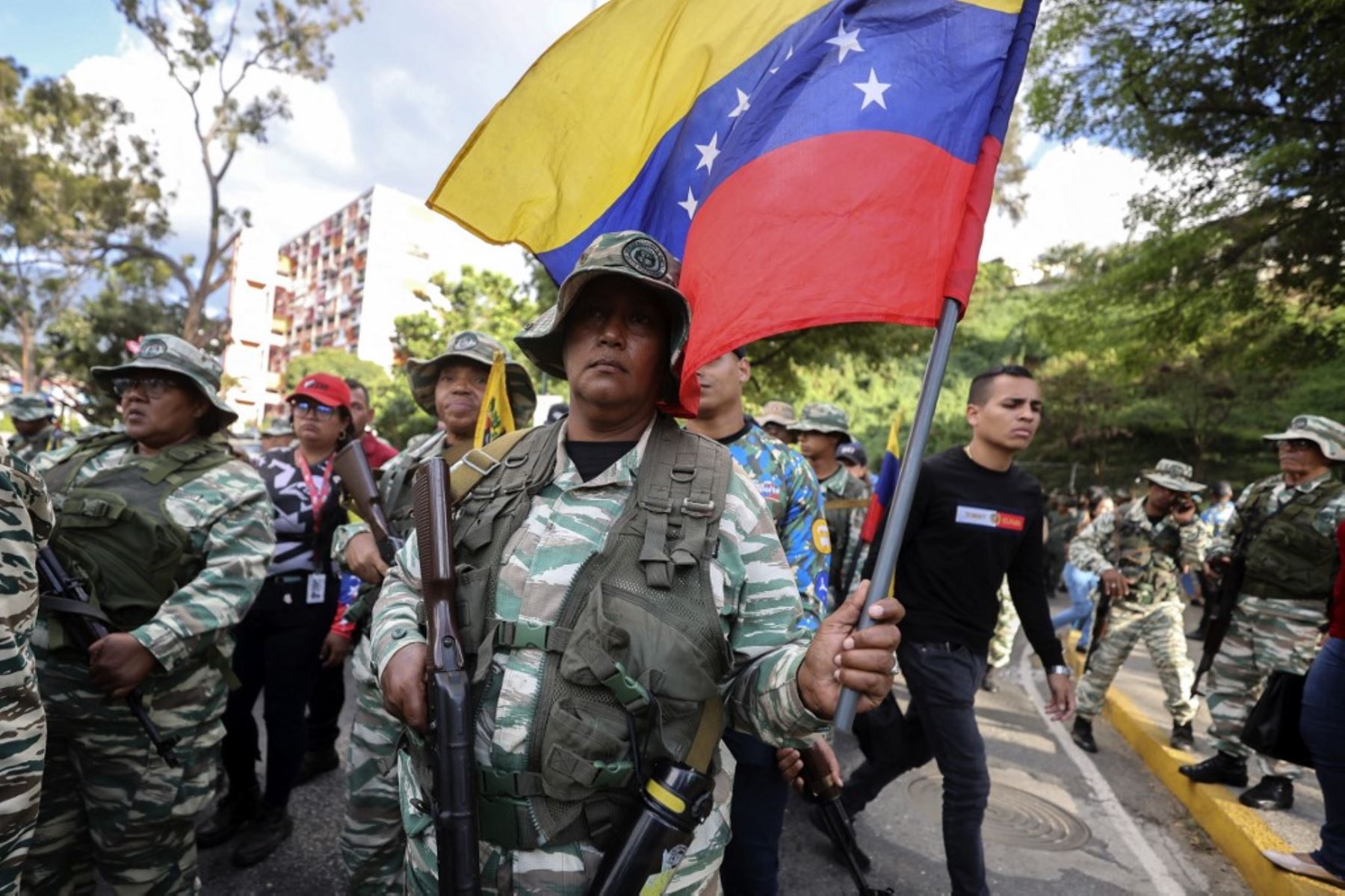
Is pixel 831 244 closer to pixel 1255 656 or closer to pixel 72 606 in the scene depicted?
pixel 72 606

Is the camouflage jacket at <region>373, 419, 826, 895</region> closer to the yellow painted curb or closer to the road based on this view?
the road

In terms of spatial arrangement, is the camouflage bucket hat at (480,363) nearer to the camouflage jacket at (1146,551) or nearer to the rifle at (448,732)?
the rifle at (448,732)

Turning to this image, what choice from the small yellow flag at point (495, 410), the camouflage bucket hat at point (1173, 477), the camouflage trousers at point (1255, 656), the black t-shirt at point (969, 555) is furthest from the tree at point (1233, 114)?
the small yellow flag at point (495, 410)

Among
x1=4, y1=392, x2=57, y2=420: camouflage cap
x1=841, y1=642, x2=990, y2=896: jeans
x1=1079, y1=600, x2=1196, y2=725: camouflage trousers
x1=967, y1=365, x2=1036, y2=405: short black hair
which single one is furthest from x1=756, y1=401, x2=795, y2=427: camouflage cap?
x1=4, y1=392, x2=57, y2=420: camouflage cap

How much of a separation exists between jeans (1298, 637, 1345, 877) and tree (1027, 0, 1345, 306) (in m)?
5.94

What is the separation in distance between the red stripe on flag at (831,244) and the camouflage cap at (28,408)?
7.91 m

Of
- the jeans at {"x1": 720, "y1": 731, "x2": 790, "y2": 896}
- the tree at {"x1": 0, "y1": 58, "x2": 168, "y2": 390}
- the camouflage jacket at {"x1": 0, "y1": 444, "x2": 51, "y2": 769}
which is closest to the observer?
the camouflage jacket at {"x1": 0, "y1": 444, "x2": 51, "y2": 769}

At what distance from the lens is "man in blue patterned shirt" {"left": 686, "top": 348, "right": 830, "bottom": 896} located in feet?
9.08

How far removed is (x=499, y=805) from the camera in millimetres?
1629

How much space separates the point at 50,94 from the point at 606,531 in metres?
24.9

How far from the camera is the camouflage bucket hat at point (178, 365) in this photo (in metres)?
2.79

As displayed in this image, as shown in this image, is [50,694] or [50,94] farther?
[50,94]

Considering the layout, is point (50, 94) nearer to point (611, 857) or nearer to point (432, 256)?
point (611, 857)

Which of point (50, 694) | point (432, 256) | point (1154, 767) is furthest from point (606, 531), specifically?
point (432, 256)
